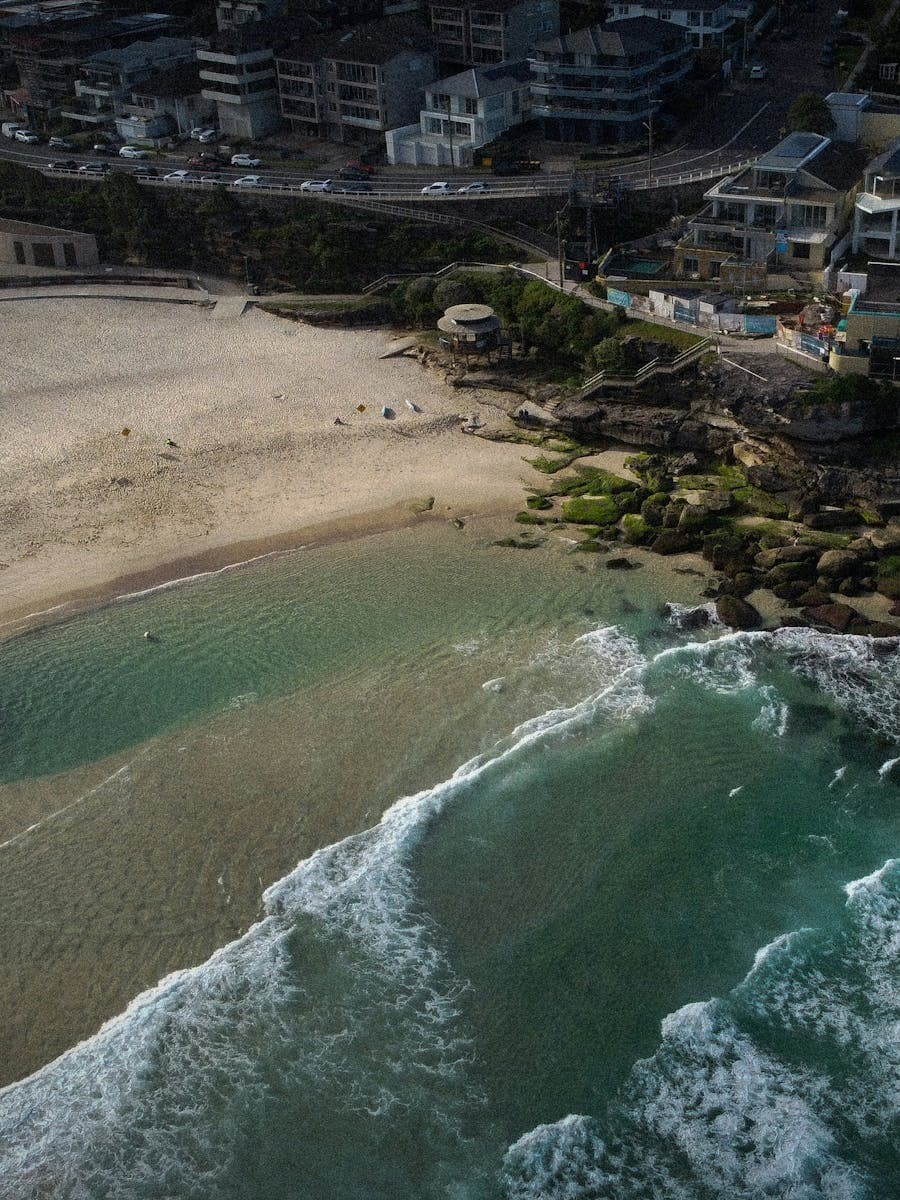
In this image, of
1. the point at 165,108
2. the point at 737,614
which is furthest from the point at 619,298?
the point at 165,108

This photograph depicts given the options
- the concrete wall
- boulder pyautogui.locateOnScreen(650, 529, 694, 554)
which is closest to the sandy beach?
boulder pyautogui.locateOnScreen(650, 529, 694, 554)

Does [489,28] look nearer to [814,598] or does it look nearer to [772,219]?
[772,219]

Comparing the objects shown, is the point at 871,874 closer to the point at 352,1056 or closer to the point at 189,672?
the point at 352,1056

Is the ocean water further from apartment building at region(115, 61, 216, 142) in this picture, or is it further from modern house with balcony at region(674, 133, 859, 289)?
apartment building at region(115, 61, 216, 142)

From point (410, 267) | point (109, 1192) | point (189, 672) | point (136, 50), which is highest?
point (136, 50)

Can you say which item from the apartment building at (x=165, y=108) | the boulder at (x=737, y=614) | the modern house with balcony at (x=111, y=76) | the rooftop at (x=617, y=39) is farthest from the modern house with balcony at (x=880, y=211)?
the modern house with balcony at (x=111, y=76)

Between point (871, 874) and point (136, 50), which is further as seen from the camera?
point (136, 50)

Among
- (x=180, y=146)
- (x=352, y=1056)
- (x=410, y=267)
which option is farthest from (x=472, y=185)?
(x=352, y=1056)
